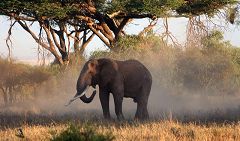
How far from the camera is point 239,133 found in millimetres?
11344

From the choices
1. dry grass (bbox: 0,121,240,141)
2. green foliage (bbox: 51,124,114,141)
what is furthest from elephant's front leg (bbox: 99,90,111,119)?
green foliage (bbox: 51,124,114,141)

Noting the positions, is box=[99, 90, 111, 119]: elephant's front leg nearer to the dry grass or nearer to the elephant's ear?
the elephant's ear

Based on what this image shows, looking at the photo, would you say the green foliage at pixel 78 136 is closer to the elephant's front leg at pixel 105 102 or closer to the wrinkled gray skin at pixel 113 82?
the wrinkled gray skin at pixel 113 82

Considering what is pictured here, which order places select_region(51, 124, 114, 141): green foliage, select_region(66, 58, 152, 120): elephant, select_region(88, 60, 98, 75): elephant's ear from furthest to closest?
1. select_region(88, 60, 98, 75): elephant's ear
2. select_region(66, 58, 152, 120): elephant
3. select_region(51, 124, 114, 141): green foliage

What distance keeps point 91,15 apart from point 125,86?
12.5 meters

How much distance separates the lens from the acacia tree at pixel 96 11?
93.2 ft

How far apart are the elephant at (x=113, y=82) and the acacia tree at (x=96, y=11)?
28.2 feet

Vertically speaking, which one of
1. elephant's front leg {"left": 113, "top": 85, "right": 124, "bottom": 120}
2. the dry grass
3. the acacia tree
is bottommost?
the dry grass

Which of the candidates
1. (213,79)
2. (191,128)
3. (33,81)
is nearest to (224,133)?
(191,128)

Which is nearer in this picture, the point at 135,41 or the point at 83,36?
the point at 135,41

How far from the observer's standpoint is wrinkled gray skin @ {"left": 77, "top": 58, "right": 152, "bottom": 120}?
19.0m

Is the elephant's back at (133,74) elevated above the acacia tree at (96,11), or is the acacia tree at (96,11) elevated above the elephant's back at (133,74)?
Answer: the acacia tree at (96,11)

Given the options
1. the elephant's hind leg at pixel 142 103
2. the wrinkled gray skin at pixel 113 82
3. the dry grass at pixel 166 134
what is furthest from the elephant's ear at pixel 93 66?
the dry grass at pixel 166 134

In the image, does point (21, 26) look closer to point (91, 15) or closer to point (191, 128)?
point (91, 15)
